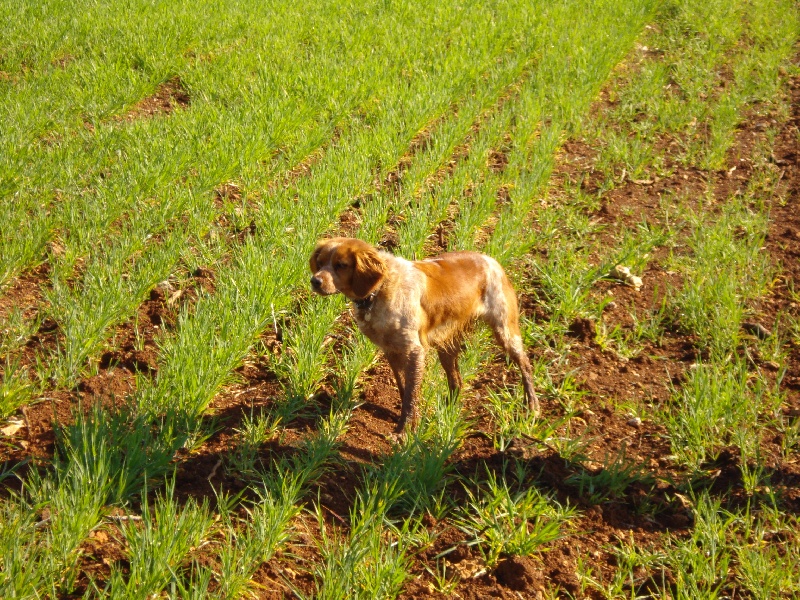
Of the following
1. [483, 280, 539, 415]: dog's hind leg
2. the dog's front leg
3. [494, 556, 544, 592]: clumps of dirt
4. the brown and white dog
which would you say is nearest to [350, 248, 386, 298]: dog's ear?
the brown and white dog

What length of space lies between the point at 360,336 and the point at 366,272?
1091 mm

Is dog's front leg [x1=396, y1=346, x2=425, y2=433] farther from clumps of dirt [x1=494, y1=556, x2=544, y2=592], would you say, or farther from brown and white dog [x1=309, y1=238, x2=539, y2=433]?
clumps of dirt [x1=494, y1=556, x2=544, y2=592]

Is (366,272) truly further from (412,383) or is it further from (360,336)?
(360,336)

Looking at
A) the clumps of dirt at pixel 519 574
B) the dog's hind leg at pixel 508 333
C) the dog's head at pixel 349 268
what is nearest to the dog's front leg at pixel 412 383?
the dog's head at pixel 349 268

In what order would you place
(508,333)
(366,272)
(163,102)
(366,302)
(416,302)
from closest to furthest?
(366,272) < (366,302) < (416,302) < (508,333) < (163,102)

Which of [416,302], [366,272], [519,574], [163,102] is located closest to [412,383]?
[416,302]

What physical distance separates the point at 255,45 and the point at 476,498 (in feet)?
24.4

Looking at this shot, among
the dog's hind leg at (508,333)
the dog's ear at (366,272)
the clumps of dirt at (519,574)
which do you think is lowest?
the clumps of dirt at (519,574)

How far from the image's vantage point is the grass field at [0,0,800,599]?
2.99 meters

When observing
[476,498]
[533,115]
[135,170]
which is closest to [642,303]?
[476,498]

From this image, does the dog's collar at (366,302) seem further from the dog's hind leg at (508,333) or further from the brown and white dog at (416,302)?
the dog's hind leg at (508,333)

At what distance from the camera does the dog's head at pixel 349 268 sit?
11.7 ft

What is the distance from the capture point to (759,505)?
342 centimetres

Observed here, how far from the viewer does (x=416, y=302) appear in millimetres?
3891
